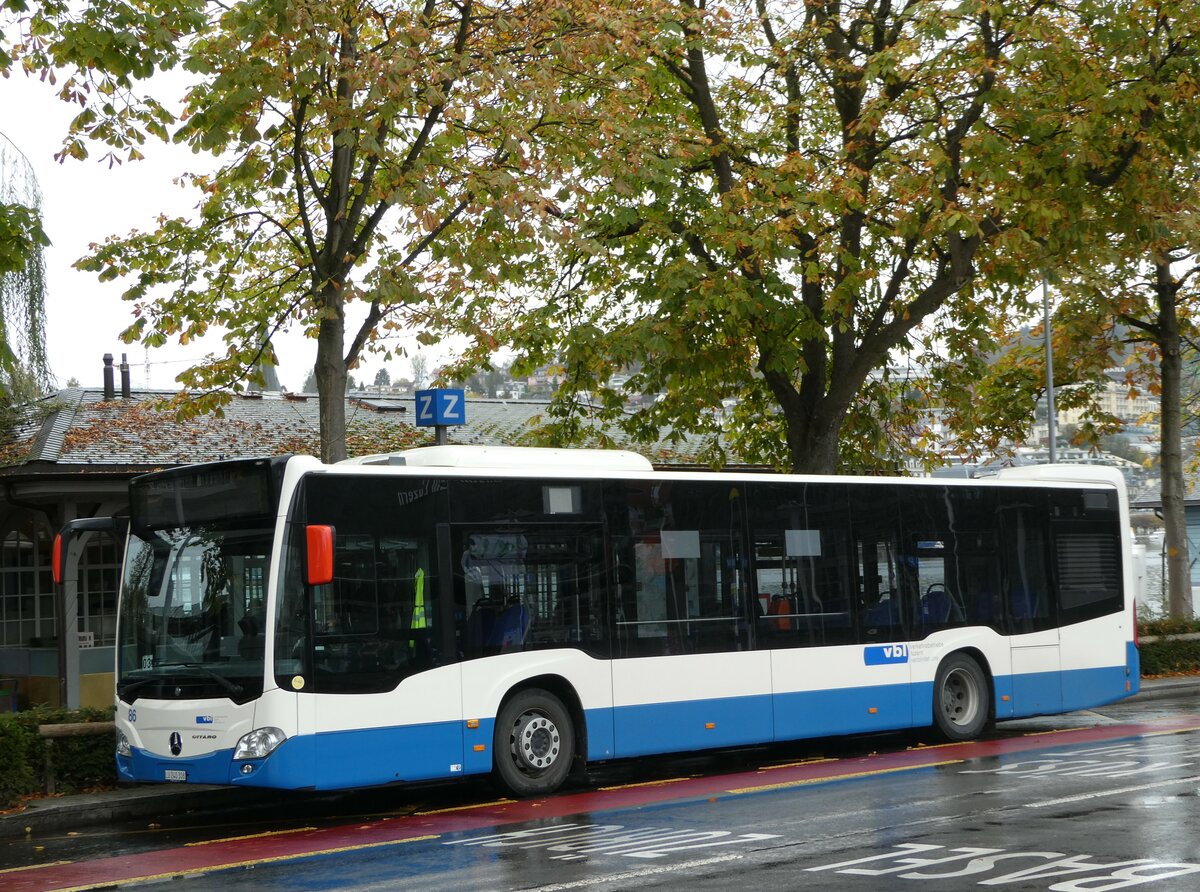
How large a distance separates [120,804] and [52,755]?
909 mm

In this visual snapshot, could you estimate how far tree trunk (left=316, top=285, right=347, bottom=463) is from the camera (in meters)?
15.4

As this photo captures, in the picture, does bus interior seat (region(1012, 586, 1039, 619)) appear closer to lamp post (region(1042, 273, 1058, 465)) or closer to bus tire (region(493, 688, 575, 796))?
bus tire (region(493, 688, 575, 796))

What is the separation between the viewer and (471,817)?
472 inches

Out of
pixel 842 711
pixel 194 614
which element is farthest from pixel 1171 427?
pixel 194 614

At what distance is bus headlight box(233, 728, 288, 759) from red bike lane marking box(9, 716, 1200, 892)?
63 cm

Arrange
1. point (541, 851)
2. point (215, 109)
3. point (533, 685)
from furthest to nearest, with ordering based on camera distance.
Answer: point (215, 109), point (533, 685), point (541, 851)

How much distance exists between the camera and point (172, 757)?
12.0 meters

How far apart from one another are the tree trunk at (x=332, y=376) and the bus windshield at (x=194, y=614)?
2.88m

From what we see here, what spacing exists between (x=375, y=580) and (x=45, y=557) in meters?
16.0

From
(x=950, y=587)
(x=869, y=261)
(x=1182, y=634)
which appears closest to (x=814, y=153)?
(x=869, y=261)

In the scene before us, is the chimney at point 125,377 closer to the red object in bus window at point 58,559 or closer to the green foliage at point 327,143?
the green foliage at point 327,143

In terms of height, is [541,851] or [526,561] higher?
[526,561]

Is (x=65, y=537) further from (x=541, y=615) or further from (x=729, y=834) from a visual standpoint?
(x=729, y=834)

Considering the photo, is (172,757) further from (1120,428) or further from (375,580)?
(1120,428)
